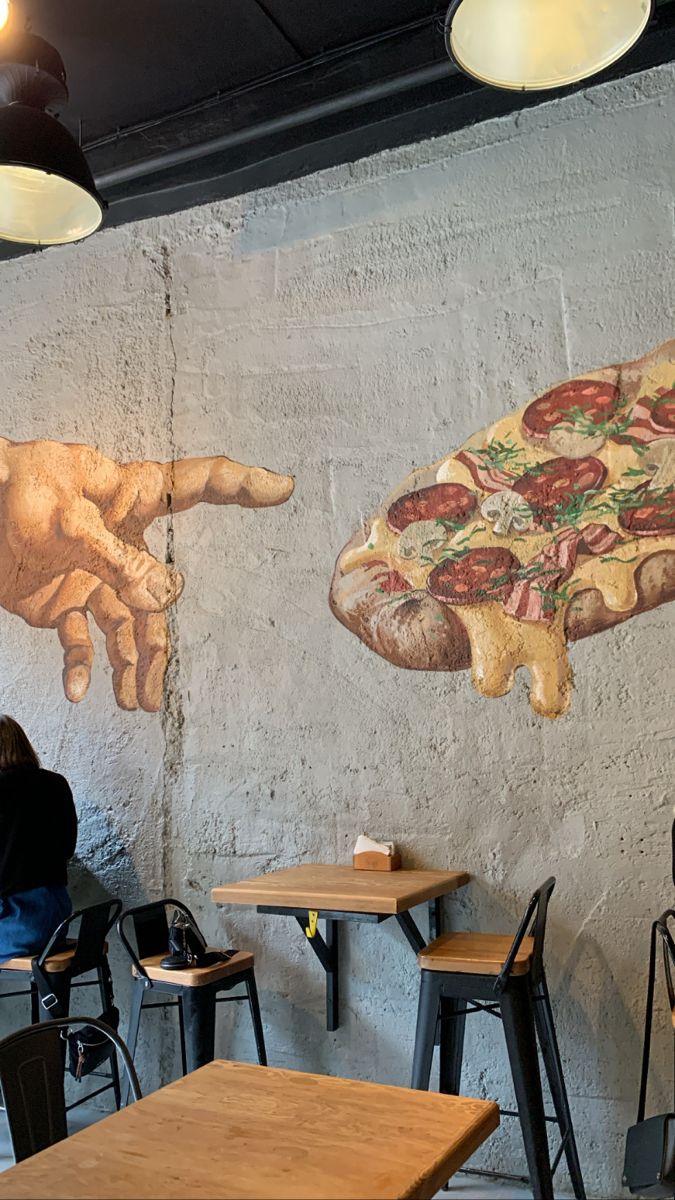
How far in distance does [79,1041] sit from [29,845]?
29.5 inches

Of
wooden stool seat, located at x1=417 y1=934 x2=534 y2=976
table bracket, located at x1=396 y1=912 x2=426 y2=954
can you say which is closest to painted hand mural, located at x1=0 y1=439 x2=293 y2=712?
table bracket, located at x1=396 y1=912 x2=426 y2=954

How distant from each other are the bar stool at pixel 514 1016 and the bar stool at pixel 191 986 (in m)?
0.64

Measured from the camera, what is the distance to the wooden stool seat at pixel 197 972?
112 inches

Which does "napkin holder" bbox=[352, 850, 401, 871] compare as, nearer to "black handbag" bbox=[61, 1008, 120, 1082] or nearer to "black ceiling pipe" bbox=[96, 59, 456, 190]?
"black handbag" bbox=[61, 1008, 120, 1082]

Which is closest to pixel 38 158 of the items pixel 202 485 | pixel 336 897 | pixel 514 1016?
pixel 202 485

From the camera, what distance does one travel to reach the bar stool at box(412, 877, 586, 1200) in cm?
245

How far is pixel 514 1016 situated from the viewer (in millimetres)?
2484

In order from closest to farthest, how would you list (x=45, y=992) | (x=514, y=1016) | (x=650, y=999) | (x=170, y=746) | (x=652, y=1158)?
(x=652, y=1158)
(x=514, y=1016)
(x=650, y=999)
(x=45, y=992)
(x=170, y=746)

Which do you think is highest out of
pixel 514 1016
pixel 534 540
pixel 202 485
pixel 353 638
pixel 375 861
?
pixel 202 485

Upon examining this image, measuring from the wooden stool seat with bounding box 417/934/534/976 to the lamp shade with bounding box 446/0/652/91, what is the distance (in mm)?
2189

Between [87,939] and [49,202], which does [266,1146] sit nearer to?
[87,939]

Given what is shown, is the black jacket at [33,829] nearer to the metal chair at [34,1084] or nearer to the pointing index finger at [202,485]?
the pointing index finger at [202,485]

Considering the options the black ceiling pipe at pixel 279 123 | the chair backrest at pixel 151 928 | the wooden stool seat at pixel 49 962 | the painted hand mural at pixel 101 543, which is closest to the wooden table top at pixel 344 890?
the chair backrest at pixel 151 928

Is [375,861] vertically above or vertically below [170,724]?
below
